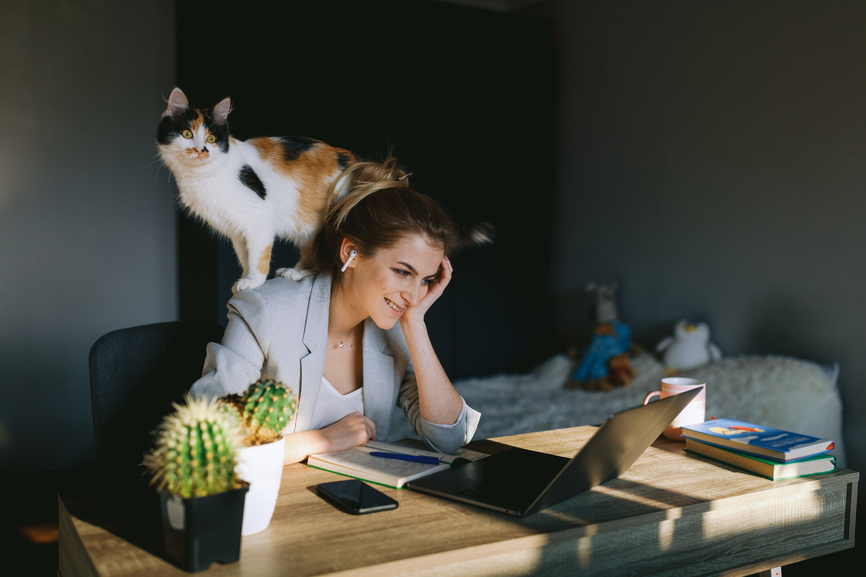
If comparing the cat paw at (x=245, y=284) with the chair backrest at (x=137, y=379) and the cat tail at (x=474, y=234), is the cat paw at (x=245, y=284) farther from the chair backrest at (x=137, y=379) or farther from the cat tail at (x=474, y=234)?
the cat tail at (x=474, y=234)

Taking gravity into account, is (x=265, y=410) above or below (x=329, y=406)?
above

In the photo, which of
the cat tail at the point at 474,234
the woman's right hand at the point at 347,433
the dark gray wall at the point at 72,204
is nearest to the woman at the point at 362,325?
the woman's right hand at the point at 347,433

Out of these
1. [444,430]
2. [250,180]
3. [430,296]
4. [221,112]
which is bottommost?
[444,430]

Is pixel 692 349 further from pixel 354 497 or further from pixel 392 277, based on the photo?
pixel 354 497

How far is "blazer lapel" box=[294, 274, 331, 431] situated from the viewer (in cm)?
136

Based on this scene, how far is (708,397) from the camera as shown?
2.52 m

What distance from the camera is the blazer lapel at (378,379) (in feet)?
4.77

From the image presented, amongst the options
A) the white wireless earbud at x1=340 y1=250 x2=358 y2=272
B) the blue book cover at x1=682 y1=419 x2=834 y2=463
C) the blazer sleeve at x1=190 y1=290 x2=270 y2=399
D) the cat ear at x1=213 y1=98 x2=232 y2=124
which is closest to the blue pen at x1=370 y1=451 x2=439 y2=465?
the blazer sleeve at x1=190 y1=290 x2=270 y2=399

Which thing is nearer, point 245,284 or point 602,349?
point 245,284

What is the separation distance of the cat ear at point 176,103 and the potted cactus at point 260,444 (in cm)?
76

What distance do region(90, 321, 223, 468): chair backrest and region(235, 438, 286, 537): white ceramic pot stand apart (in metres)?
0.65

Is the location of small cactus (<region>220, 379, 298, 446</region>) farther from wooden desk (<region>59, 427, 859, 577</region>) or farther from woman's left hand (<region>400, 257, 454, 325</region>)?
woman's left hand (<region>400, 257, 454, 325</region>)

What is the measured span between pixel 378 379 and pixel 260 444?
2.03 ft

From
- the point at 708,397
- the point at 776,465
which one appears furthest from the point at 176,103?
the point at 708,397
